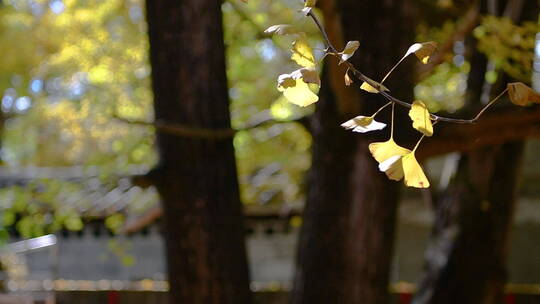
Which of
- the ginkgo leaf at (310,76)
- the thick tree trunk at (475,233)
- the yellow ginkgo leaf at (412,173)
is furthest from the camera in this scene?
the thick tree trunk at (475,233)

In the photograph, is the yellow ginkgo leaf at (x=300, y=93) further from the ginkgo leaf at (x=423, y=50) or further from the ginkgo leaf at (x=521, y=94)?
the ginkgo leaf at (x=521, y=94)

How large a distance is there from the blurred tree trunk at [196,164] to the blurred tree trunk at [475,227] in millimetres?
2513

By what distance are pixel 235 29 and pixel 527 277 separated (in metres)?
6.24

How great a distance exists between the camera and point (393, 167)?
216 centimetres

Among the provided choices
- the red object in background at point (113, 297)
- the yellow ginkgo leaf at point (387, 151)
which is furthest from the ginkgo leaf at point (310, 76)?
the red object in background at point (113, 297)

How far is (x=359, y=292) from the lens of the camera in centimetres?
562

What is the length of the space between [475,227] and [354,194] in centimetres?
244

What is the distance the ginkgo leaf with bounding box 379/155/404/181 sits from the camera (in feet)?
7.04

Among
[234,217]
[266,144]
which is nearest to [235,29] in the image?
[234,217]

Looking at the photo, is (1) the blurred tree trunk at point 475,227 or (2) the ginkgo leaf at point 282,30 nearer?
(2) the ginkgo leaf at point 282,30

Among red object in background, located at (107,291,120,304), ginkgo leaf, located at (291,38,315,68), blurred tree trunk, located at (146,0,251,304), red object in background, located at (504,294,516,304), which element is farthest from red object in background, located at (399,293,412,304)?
ginkgo leaf, located at (291,38,315,68)

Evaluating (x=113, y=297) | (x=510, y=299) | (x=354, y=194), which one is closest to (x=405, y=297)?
(x=510, y=299)

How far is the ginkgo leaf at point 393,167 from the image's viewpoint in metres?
2.15

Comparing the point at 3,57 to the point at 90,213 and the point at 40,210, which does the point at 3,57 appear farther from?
the point at 40,210
